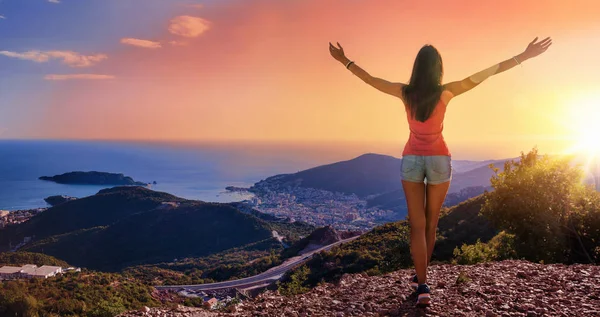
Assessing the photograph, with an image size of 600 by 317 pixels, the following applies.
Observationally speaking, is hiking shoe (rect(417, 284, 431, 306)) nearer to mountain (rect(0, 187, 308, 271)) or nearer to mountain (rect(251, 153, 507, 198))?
mountain (rect(0, 187, 308, 271))

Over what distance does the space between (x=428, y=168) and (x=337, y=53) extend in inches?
61.8

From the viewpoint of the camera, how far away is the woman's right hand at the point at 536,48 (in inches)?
143

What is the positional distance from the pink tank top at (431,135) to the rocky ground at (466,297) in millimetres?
1611

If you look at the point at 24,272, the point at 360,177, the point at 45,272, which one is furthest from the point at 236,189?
the point at 24,272

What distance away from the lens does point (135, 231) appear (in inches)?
2746

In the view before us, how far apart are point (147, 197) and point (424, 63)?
9361 centimetres

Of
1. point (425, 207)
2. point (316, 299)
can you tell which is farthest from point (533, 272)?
point (316, 299)

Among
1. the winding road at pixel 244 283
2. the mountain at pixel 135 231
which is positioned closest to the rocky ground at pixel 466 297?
the winding road at pixel 244 283

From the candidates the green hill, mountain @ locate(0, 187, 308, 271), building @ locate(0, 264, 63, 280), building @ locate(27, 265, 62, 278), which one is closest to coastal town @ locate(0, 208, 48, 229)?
the green hill

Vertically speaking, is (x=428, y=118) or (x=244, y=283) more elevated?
(x=428, y=118)

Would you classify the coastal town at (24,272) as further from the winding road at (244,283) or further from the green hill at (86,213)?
the green hill at (86,213)

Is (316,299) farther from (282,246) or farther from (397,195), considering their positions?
(397,195)

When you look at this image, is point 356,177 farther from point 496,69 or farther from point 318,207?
point 496,69

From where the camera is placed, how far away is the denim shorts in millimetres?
3598
